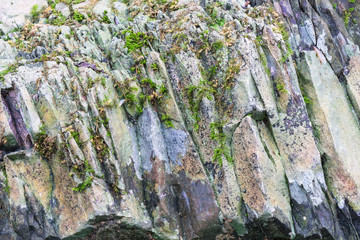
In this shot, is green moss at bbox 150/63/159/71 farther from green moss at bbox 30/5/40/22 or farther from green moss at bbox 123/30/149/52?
green moss at bbox 30/5/40/22

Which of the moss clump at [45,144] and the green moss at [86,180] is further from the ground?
the moss clump at [45,144]

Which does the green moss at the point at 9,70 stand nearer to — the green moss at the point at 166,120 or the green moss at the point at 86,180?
the green moss at the point at 86,180

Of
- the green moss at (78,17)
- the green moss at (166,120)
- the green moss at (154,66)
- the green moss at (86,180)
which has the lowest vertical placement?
the green moss at (86,180)

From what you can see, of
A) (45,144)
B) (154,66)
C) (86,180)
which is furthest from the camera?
(154,66)

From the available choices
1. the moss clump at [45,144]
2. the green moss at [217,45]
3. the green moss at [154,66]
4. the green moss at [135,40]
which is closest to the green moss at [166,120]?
the green moss at [154,66]

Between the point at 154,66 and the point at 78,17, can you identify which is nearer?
the point at 154,66

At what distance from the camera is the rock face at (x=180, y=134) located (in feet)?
25.1

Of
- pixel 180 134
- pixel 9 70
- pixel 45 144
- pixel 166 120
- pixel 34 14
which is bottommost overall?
pixel 180 134

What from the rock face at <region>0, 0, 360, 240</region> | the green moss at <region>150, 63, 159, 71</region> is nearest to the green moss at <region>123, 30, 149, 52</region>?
the rock face at <region>0, 0, 360, 240</region>

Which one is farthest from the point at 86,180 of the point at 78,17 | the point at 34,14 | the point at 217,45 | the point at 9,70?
the point at 34,14

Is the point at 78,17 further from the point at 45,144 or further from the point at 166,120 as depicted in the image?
the point at 166,120

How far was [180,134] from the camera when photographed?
830 centimetres

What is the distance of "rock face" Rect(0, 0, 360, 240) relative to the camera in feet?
25.1

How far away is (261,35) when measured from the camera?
9.08m
